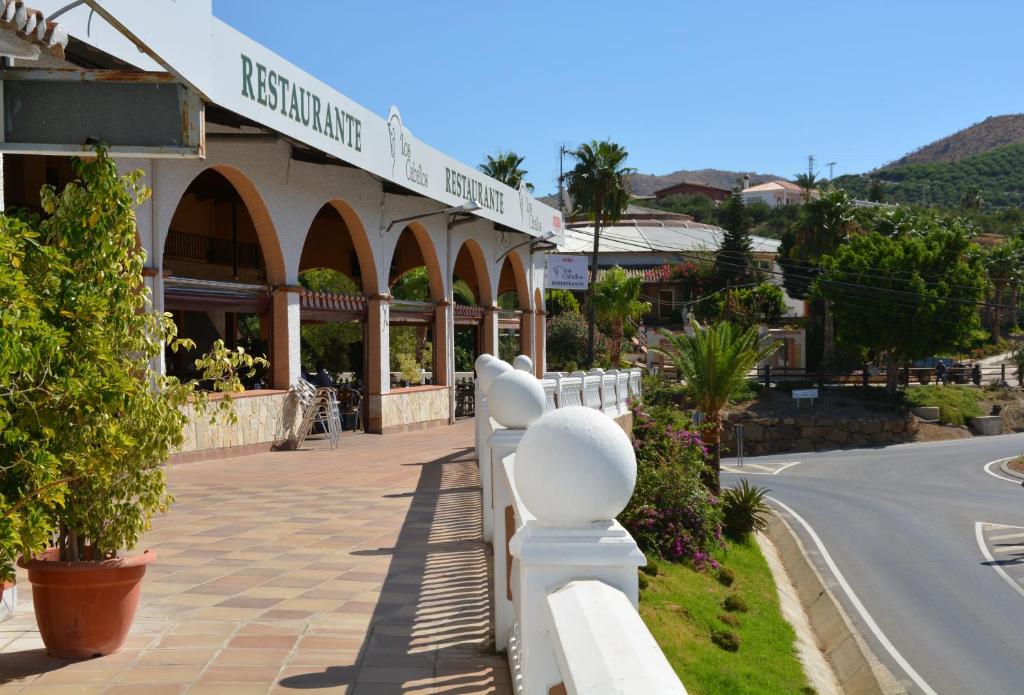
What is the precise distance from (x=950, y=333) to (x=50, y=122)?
5177 centimetres

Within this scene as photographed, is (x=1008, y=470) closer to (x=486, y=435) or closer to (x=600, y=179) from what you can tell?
(x=600, y=179)

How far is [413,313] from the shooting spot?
2539cm

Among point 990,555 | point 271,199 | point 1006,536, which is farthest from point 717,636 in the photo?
point 1006,536

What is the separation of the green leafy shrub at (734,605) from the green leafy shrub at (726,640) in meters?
1.61

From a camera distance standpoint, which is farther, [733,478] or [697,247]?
[697,247]

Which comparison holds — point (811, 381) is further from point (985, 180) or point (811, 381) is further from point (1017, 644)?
point (985, 180)

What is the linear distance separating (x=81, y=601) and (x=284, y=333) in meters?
13.1

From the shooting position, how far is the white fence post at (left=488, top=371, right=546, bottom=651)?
573cm

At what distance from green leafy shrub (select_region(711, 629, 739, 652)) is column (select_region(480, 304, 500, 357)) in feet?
55.8

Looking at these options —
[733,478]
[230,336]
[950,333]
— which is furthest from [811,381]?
[230,336]

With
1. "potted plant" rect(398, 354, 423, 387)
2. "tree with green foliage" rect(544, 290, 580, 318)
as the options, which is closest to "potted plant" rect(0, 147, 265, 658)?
"potted plant" rect(398, 354, 423, 387)

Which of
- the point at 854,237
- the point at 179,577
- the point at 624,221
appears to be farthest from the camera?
the point at 624,221

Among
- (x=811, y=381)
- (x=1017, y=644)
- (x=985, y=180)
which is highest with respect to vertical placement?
(x=985, y=180)

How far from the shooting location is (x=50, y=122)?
491cm
